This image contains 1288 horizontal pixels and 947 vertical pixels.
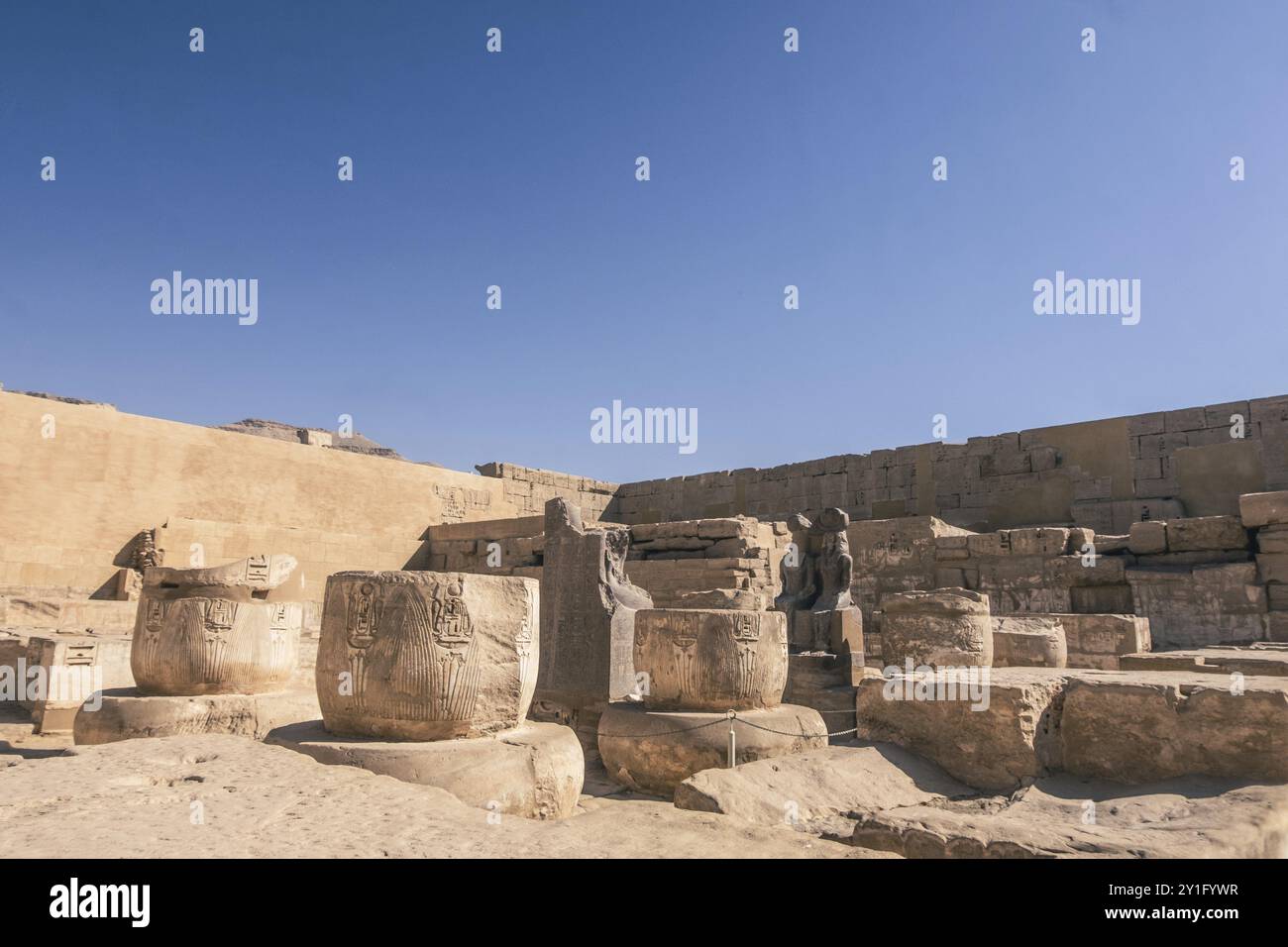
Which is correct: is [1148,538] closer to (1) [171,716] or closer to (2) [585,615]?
(2) [585,615]

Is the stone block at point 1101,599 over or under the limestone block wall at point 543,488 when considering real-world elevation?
under

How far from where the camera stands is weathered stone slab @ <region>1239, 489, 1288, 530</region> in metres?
9.02

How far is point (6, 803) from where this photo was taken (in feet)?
9.73

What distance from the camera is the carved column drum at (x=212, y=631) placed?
5184mm

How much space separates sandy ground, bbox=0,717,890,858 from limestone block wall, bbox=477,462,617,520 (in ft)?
46.4

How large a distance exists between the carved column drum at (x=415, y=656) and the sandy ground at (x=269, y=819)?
1.42ft

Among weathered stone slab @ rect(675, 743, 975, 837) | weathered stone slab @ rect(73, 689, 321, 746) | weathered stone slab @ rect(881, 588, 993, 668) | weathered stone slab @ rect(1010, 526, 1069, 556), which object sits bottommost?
weathered stone slab @ rect(675, 743, 975, 837)

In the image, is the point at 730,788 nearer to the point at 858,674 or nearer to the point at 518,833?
the point at 518,833

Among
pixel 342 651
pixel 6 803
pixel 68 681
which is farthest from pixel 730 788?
pixel 68 681

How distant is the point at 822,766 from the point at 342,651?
2824 millimetres

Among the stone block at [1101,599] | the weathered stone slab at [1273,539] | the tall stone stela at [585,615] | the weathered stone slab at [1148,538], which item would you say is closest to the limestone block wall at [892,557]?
the stone block at [1101,599]

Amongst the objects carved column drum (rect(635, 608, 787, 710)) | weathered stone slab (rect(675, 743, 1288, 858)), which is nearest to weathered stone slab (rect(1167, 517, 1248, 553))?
weathered stone slab (rect(675, 743, 1288, 858))

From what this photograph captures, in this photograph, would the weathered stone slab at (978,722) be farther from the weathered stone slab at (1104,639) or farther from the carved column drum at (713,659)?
the weathered stone slab at (1104,639)

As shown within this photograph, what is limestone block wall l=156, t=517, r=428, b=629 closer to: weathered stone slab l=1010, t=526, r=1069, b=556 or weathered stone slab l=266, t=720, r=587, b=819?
weathered stone slab l=266, t=720, r=587, b=819
